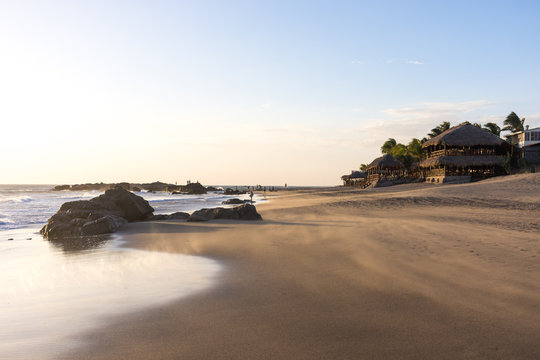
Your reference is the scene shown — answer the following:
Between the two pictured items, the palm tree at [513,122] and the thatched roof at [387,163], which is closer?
the thatched roof at [387,163]

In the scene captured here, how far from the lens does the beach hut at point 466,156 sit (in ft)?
143

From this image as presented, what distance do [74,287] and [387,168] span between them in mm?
55869

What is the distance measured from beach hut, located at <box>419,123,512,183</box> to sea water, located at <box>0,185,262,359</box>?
133 ft

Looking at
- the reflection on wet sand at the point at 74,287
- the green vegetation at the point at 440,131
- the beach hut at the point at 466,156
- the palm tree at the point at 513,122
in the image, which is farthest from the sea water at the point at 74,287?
the palm tree at the point at 513,122

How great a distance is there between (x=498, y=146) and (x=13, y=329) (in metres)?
53.4

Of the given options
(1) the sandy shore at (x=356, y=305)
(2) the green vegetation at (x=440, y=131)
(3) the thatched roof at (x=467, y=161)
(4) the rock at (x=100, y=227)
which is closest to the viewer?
(1) the sandy shore at (x=356, y=305)

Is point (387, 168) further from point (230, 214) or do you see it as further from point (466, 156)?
point (230, 214)

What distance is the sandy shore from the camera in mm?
3689

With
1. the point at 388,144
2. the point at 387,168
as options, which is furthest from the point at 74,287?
the point at 388,144

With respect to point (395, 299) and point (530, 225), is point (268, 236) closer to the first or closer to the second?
point (395, 299)

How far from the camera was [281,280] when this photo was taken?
21.0ft

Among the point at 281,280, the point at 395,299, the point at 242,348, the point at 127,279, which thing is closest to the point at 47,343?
the point at 242,348

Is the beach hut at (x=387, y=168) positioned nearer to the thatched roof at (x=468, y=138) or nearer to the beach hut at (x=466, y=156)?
the beach hut at (x=466, y=156)

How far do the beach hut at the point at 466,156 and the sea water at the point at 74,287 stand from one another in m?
40.4
